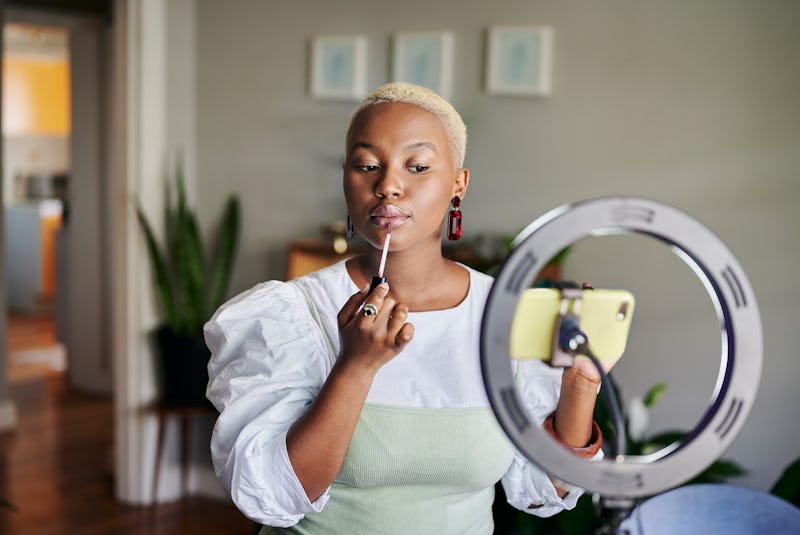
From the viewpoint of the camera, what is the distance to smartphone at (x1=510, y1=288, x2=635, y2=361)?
0.73m

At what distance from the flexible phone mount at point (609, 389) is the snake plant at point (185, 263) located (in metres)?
2.99

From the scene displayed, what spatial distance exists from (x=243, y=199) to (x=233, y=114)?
36cm

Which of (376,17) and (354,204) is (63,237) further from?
(354,204)

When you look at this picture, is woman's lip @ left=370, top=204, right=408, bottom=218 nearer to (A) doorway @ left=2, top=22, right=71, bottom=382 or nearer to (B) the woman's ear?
(B) the woman's ear

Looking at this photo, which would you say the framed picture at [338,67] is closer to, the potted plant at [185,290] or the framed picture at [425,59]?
the framed picture at [425,59]

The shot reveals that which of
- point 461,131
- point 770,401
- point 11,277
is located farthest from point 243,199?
point 11,277

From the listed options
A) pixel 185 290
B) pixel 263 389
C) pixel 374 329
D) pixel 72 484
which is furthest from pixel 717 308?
pixel 72 484

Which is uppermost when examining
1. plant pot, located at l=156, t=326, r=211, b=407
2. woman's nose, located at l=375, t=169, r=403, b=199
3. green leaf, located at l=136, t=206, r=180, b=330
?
woman's nose, located at l=375, t=169, r=403, b=199

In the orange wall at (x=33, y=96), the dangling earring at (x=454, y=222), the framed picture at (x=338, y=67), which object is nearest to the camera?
the dangling earring at (x=454, y=222)

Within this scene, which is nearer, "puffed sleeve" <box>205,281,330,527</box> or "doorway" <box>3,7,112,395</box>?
"puffed sleeve" <box>205,281,330,527</box>

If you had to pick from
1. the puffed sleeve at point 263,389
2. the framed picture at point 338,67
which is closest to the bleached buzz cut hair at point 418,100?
the puffed sleeve at point 263,389

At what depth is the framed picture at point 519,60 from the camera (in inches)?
123

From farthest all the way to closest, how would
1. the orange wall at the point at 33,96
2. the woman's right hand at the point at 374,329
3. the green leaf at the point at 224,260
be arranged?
the orange wall at the point at 33,96 → the green leaf at the point at 224,260 → the woman's right hand at the point at 374,329

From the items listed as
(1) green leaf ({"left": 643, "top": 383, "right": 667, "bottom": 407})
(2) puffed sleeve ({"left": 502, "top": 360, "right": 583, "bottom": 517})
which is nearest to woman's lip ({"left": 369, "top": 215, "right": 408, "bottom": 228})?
(2) puffed sleeve ({"left": 502, "top": 360, "right": 583, "bottom": 517})
